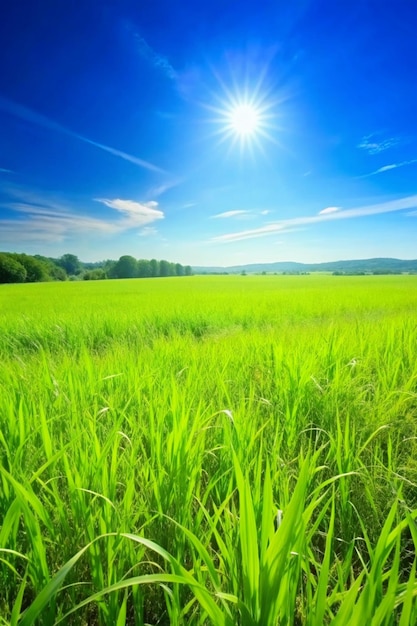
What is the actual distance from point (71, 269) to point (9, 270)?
30.4 meters

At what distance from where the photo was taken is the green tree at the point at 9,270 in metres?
55.5

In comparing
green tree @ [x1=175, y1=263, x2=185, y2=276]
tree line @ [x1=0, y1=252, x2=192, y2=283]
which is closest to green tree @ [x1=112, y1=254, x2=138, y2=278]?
tree line @ [x1=0, y1=252, x2=192, y2=283]

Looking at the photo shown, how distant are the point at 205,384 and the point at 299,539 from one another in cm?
150

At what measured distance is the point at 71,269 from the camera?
8600cm

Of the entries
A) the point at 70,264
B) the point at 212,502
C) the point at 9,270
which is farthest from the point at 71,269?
the point at 212,502

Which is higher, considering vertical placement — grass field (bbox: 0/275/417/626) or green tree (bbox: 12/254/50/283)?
green tree (bbox: 12/254/50/283)

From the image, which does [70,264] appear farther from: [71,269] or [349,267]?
[349,267]

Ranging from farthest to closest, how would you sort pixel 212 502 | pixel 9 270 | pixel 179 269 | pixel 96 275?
pixel 179 269
pixel 96 275
pixel 9 270
pixel 212 502

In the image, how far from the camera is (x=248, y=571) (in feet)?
2.29

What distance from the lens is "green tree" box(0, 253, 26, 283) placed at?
5553 cm

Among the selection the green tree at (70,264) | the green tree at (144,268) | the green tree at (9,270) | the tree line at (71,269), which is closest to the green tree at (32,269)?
the tree line at (71,269)

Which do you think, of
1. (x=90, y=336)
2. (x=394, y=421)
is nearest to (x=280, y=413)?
(x=394, y=421)

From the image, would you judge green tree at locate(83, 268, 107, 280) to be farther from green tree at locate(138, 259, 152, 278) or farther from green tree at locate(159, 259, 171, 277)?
green tree at locate(159, 259, 171, 277)

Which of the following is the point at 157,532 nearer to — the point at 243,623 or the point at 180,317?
the point at 243,623
